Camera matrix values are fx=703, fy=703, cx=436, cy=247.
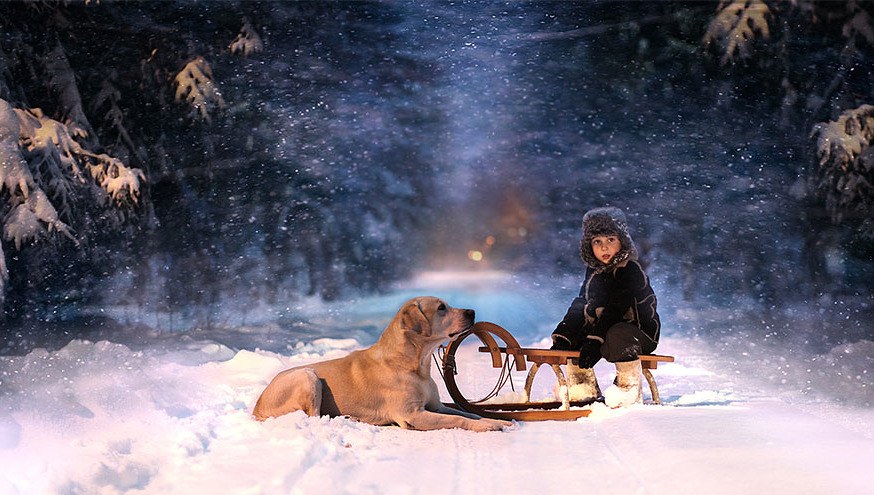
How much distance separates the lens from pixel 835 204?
816 cm

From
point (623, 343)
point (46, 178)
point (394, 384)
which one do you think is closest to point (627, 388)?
point (623, 343)

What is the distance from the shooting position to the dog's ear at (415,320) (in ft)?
12.3

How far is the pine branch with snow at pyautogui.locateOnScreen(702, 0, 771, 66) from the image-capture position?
27.4 feet

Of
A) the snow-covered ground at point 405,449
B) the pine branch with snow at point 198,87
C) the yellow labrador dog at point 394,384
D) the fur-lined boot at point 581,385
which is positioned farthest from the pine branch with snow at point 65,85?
the fur-lined boot at point 581,385

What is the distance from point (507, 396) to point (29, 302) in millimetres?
5353

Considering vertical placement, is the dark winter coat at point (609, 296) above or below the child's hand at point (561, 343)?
above

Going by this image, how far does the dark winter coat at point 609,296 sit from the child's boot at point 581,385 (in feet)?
0.51

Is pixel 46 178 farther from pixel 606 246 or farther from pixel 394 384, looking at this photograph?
pixel 606 246

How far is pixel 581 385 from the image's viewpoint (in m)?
4.49

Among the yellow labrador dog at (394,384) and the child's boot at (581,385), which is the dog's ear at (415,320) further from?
the child's boot at (581,385)

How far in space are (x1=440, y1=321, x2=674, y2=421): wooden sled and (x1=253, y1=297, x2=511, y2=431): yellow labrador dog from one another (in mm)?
273

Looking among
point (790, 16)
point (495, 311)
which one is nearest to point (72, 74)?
point (495, 311)

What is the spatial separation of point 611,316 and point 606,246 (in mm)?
442

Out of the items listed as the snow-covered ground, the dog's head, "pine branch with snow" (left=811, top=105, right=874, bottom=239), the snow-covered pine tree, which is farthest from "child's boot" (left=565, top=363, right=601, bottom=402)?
"pine branch with snow" (left=811, top=105, right=874, bottom=239)
